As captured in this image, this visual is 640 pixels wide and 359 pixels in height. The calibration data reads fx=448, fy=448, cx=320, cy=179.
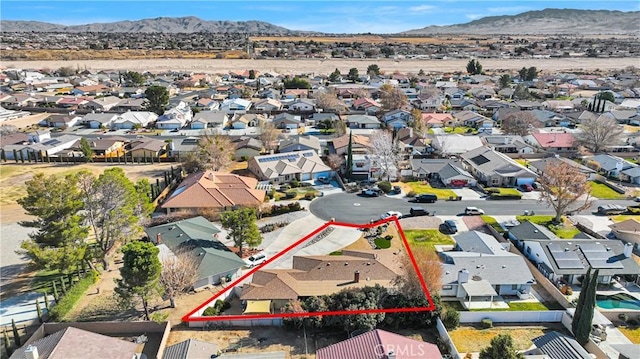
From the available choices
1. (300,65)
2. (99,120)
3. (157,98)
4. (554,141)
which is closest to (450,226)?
(554,141)

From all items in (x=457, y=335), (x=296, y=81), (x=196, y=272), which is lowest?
(x=457, y=335)

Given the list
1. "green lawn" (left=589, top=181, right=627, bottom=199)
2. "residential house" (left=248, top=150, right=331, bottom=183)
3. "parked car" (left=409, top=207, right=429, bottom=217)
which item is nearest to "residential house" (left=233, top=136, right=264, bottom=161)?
"residential house" (left=248, top=150, right=331, bottom=183)

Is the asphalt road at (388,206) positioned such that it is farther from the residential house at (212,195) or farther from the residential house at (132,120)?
the residential house at (132,120)

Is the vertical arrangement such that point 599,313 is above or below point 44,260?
below

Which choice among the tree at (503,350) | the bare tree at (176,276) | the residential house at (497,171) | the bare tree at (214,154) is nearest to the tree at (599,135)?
the residential house at (497,171)

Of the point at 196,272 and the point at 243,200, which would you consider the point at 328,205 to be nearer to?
the point at 243,200

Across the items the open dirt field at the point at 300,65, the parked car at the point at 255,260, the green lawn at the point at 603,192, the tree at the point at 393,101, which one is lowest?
the parked car at the point at 255,260

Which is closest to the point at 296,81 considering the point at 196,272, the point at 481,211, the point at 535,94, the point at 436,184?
the point at 535,94
